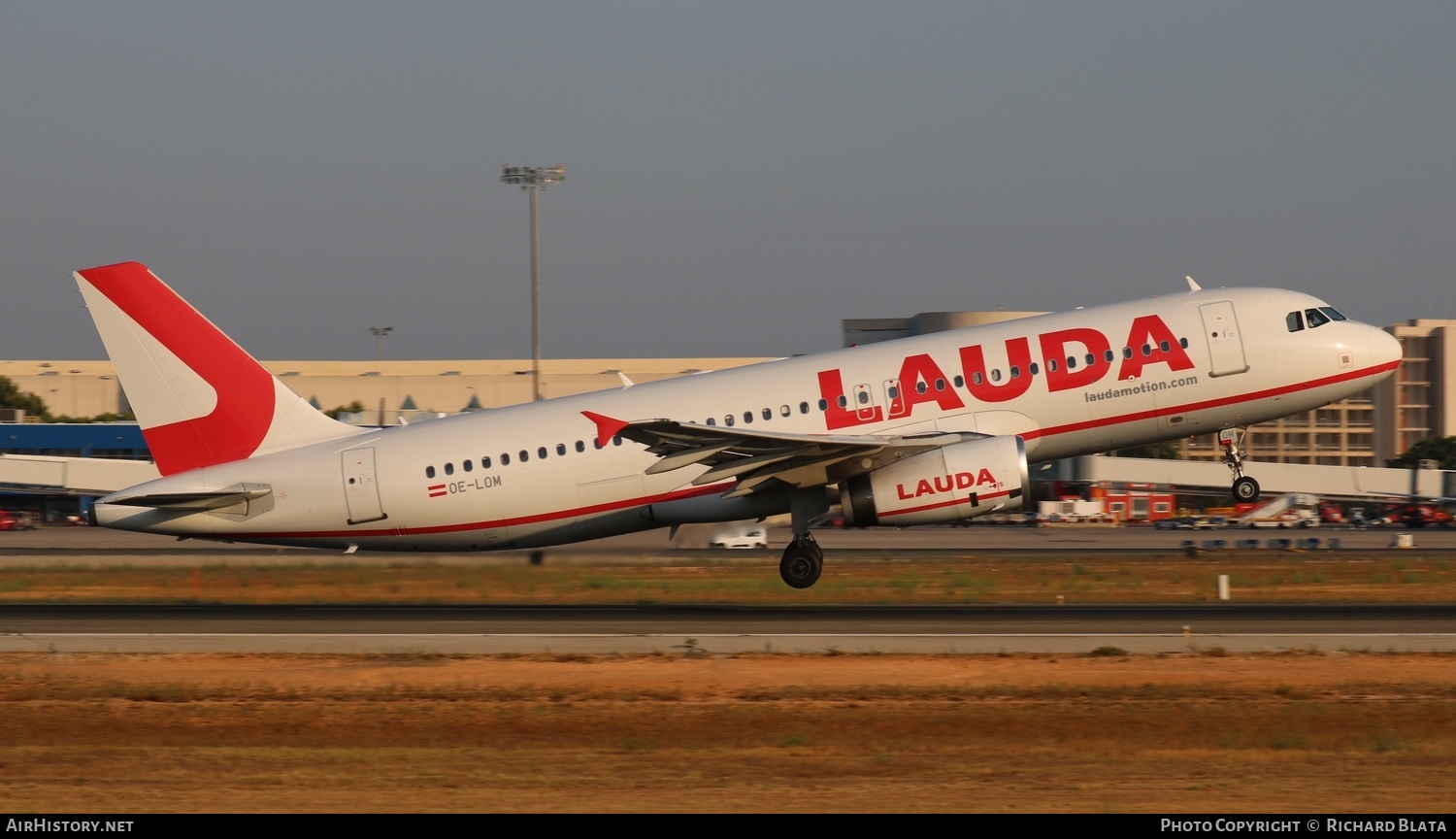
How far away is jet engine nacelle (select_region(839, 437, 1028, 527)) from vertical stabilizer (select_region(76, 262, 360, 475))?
43.5ft

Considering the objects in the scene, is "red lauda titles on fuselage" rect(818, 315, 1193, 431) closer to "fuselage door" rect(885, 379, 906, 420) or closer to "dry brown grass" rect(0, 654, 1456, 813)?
"fuselage door" rect(885, 379, 906, 420)

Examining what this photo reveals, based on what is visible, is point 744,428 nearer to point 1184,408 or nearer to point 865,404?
point 865,404

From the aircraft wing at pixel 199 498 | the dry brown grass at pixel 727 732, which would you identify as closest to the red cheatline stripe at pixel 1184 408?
the dry brown grass at pixel 727 732

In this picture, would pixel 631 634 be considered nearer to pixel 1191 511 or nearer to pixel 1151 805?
pixel 1151 805

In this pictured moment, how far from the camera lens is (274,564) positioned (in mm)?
36688

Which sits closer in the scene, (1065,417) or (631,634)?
(631,634)

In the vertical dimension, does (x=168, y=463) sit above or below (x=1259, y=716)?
above

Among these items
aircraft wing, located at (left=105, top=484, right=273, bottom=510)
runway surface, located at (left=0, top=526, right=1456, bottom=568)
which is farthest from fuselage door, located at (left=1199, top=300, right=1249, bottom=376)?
aircraft wing, located at (left=105, top=484, right=273, bottom=510)

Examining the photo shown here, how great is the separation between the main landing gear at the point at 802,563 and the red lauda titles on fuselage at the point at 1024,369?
2.65 metres

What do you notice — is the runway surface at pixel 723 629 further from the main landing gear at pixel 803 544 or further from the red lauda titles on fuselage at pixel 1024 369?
the red lauda titles on fuselage at pixel 1024 369

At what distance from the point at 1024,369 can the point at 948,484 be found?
2967 millimetres

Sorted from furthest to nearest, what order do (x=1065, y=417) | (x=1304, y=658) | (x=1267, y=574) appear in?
(x=1267, y=574) → (x=1065, y=417) → (x=1304, y=658)

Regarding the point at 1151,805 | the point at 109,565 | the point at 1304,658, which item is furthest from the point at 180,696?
the point at 109,565
